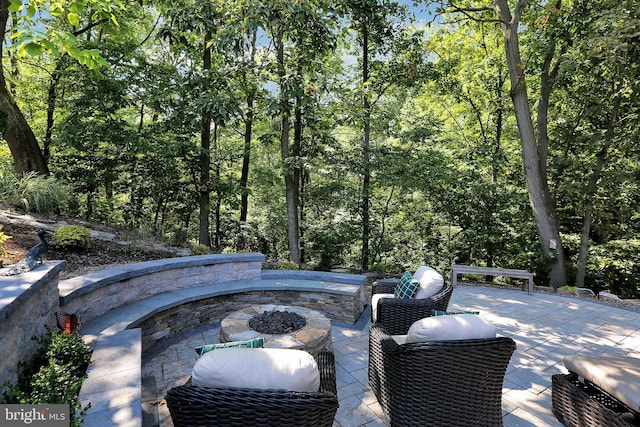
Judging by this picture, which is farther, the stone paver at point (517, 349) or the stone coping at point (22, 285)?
the stone paver at point (517, 349)

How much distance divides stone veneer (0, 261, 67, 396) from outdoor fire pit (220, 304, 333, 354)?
50.1 inches

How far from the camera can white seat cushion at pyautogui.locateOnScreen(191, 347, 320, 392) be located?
50.9 inches

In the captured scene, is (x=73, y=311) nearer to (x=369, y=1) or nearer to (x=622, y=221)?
(x=369, y=1)

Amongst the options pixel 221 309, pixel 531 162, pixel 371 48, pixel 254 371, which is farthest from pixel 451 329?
pixel 371 48

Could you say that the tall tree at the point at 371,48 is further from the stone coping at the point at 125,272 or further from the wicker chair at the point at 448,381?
the wicker chair at the point at 448,381

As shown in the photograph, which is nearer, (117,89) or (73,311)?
(73,311)

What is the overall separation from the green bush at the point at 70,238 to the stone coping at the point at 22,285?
5.55 feet

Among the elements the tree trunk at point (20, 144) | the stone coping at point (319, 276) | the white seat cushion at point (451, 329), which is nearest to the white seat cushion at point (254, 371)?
the white seat cushion at point (451, 329)

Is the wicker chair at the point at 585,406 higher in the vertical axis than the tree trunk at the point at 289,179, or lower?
lower

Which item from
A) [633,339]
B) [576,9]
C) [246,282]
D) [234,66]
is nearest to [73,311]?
[246,282]

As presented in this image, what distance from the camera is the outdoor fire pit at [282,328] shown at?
2.71 meters

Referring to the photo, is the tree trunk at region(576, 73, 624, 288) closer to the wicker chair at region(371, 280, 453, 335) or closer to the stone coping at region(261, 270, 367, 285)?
the stone coping at region(261, 270, 367, 285)

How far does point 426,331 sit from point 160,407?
76.1 inches

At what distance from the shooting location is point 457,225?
8070 millimetres
